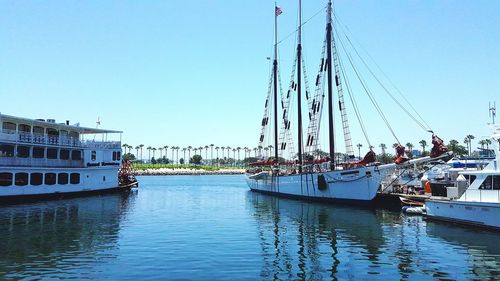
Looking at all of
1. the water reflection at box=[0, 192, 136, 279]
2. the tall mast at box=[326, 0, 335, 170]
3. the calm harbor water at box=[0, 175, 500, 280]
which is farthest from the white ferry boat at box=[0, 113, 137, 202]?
the tall mast at box=[326, 0, 335, 170]

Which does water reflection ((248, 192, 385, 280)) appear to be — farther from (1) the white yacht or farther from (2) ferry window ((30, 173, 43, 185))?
(2) ferry window ((30, 173, 43, 185))

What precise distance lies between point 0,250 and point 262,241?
14618 mm

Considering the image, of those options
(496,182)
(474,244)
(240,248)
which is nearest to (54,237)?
(240,248)

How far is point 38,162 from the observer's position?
49.8m

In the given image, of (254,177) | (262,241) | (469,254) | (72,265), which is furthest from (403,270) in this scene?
(254,177)

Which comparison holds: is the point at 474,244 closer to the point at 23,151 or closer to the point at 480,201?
the point at 480,201

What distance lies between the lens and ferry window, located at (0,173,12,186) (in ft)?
144

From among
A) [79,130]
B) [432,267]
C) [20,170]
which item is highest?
[79,130]

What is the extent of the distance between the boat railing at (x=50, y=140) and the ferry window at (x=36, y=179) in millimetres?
3958

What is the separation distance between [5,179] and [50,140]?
8.82 meters

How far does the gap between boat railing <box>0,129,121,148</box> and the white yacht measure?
44.9m

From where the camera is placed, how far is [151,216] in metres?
37.7

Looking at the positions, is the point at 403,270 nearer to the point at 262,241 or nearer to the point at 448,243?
the point at 448,243

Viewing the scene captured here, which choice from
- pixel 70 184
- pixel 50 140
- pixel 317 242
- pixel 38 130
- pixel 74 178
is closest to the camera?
pixel 317 242
